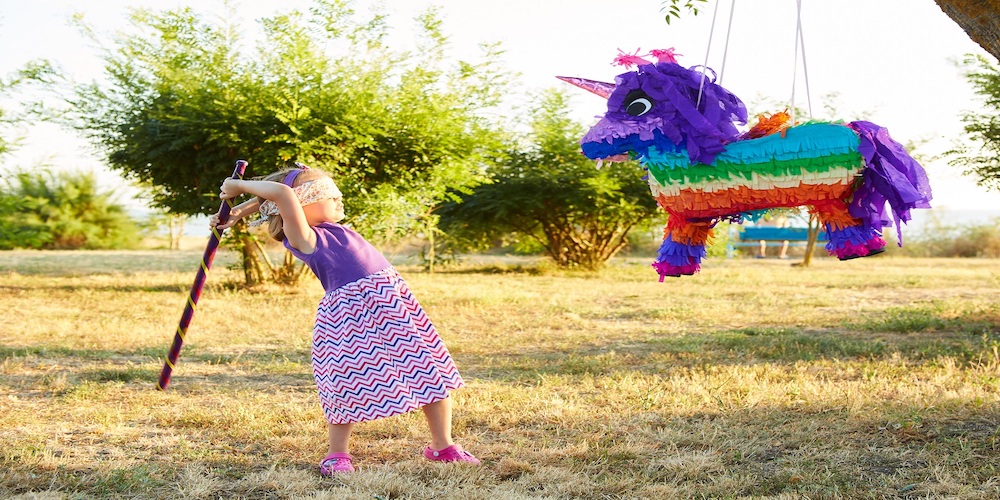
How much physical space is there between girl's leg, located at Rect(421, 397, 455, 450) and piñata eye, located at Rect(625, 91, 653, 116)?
3.70 feet

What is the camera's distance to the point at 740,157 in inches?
113

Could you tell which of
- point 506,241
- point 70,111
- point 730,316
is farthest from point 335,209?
point 506,241

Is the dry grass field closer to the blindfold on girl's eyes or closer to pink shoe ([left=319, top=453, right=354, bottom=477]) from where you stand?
pink shoe ([left=319, top=453, right=354, bottom=477])

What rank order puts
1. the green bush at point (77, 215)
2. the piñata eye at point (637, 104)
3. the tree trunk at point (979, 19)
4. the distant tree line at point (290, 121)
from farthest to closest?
1. the green bush at point (77, 215)
2. the distant tree line at point (290, 121)
3. the piñata eye at point (637, 104)
4. the tree trunk at point (979, 19)

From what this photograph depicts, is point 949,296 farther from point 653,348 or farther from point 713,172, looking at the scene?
point 713,172

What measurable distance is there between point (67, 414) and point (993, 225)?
803 inches

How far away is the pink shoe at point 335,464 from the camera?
2.78 m

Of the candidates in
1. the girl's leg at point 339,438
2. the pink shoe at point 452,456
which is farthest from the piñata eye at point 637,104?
the girl's leg at point 339,438

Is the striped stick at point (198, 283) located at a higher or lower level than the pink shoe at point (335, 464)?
higher

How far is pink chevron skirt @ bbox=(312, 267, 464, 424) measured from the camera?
2.78m

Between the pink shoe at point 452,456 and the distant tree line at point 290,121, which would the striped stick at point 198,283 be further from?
the distant tree line at point 290,121

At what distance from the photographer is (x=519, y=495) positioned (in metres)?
2.54

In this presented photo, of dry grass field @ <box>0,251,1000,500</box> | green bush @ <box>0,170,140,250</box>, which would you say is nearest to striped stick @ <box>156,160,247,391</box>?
dry grass field @ <box>0,251,1000,500</box>

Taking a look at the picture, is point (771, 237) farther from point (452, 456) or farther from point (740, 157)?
point (452, 456)
